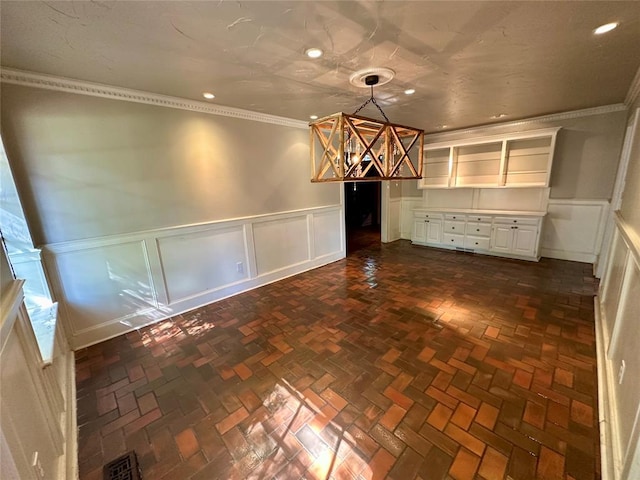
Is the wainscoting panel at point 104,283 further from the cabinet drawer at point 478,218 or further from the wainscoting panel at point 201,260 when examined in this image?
the cabinet drawer at point 478,218

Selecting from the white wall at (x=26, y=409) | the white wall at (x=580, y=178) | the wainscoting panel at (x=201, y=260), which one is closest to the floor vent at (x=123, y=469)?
the white wall at (x=26, y=409)

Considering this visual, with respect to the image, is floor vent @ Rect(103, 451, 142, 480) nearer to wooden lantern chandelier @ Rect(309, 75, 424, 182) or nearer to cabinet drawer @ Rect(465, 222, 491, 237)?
wooden lantern chandelier @ Rect(309, 75, 424, 182)

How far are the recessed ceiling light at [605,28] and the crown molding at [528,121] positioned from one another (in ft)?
9.18

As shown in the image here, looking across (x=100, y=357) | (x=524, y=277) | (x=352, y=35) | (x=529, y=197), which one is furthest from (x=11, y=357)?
(x=529, y=197)

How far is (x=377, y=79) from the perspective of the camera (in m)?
2.20

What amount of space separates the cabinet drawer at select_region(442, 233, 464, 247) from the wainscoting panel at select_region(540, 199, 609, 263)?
3.85 ft

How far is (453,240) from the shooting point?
16.4 feet

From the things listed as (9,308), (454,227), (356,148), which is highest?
(356,148)

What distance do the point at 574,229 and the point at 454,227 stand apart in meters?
1.65

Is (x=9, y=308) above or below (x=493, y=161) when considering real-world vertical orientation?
below

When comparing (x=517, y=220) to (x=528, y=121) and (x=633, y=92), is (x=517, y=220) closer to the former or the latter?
(x=528, y=121)

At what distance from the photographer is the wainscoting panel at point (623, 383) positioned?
→ 113 cm

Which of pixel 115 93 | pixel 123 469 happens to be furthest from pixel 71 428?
pixel 115 93

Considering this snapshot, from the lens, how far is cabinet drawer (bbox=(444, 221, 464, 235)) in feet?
16.0
